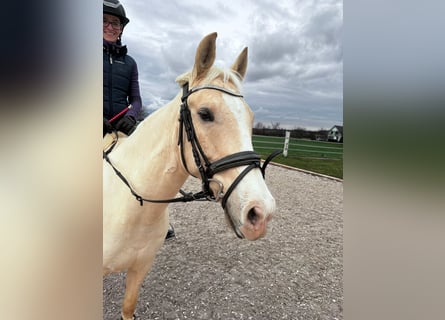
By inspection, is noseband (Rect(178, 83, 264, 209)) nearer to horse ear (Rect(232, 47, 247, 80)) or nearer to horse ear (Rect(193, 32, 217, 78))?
horse ear (Rect(193, 32, 217, 78))

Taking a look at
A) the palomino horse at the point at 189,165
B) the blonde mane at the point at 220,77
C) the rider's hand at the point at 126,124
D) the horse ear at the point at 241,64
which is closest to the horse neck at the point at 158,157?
the palomino horse at the point at 189,165

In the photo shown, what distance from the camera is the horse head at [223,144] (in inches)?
31.9

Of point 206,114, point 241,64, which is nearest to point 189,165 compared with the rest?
point 206,114

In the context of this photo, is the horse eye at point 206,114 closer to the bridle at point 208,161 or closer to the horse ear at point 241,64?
the bridle at point 208,161

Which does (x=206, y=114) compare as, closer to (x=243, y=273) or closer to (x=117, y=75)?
(x=117, y=75)

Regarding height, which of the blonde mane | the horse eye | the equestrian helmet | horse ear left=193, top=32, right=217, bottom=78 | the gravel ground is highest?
the equestrian helmet

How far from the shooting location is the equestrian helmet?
4.64 ft

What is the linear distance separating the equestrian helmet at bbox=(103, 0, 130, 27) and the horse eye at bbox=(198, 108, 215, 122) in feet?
3.20

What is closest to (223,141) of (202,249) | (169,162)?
(169,162)

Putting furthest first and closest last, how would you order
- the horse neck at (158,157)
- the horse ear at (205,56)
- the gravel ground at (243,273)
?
the gravel ground at (243,273) < the horse neck at (158,157) < the horse ear at (205,56)

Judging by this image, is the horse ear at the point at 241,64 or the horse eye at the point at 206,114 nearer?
the horse eye at the point at 206,114

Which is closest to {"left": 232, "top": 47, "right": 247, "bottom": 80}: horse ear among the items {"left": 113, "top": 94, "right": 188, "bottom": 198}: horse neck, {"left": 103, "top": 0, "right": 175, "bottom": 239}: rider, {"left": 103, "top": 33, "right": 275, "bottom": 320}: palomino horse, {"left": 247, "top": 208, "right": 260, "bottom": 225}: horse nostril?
{"left": 103, "top": 33, "right": 275, "bottom": 320}: palomino horse

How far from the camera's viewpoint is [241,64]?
108 cm
